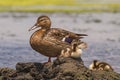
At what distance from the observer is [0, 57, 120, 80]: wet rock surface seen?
9.03m

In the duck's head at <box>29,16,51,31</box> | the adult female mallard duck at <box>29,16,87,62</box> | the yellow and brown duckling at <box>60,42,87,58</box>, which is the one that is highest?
the duck's head at <box>29,16,51,31</box>

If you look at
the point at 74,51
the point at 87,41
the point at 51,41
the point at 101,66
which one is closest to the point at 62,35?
Result: the point at 51,41

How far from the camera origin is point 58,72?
9.20 meters

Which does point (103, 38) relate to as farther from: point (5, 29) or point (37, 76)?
point (37, 76)

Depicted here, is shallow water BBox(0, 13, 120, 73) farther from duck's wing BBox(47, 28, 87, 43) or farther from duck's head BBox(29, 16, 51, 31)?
duck's wing BBox(47, 28, 87, 43)

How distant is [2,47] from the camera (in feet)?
51.0

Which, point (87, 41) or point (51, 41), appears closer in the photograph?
point (51, 41)

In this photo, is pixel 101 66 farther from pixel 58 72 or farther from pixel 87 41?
pixel 87 41

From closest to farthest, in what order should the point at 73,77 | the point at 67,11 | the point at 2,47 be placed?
1. the point at 73,77
2. the point at 2,47
3. the point at 67,11

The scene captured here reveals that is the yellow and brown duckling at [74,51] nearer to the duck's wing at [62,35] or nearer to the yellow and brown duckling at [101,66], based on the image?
the duck's wing at [62,35]

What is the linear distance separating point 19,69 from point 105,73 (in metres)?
1.60

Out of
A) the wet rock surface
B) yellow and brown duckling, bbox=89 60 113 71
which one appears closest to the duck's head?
yellow and brown duckling, bbox=89 60 113 71

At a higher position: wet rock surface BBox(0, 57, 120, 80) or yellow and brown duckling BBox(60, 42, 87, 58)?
yellow and brown duckling BBox(60, 42, 87, 58)

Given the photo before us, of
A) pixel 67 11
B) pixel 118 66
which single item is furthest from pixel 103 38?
pixel 67 11
